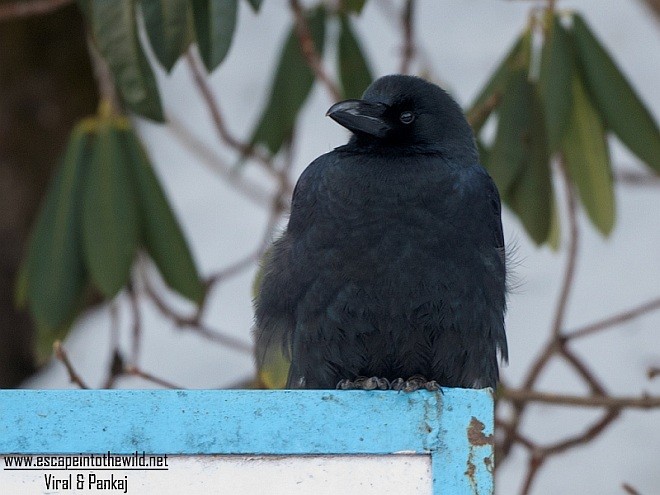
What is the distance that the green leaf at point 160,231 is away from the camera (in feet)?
10.2

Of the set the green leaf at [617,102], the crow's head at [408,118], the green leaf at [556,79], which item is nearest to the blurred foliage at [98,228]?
the crow's head at [408,118]

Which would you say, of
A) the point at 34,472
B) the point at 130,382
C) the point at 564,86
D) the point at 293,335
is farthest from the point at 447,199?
the point at 130,382

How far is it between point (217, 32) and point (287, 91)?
1.05m

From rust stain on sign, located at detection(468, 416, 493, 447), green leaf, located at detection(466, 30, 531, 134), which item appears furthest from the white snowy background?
rust stain on sign, located at detection(468, 416, 493, 447)

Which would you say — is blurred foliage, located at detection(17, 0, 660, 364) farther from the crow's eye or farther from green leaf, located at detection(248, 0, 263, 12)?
green leaf, located at detection(248, 0, 263, 12)

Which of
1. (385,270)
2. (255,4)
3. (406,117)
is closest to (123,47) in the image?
(255,4)

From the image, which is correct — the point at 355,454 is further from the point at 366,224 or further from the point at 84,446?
the point at 366,224

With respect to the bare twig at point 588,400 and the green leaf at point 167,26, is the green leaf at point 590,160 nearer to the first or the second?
the bare twig at point 588,400

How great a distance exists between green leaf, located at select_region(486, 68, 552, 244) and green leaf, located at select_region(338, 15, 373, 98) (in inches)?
20.4

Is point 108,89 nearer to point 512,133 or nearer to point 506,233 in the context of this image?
point 512,133

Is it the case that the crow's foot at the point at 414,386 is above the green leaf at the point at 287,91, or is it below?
below

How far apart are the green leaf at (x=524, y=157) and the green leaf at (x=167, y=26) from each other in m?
0.96

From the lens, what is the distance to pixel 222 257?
4.99 meters

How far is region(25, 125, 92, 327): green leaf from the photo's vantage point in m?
3.11
